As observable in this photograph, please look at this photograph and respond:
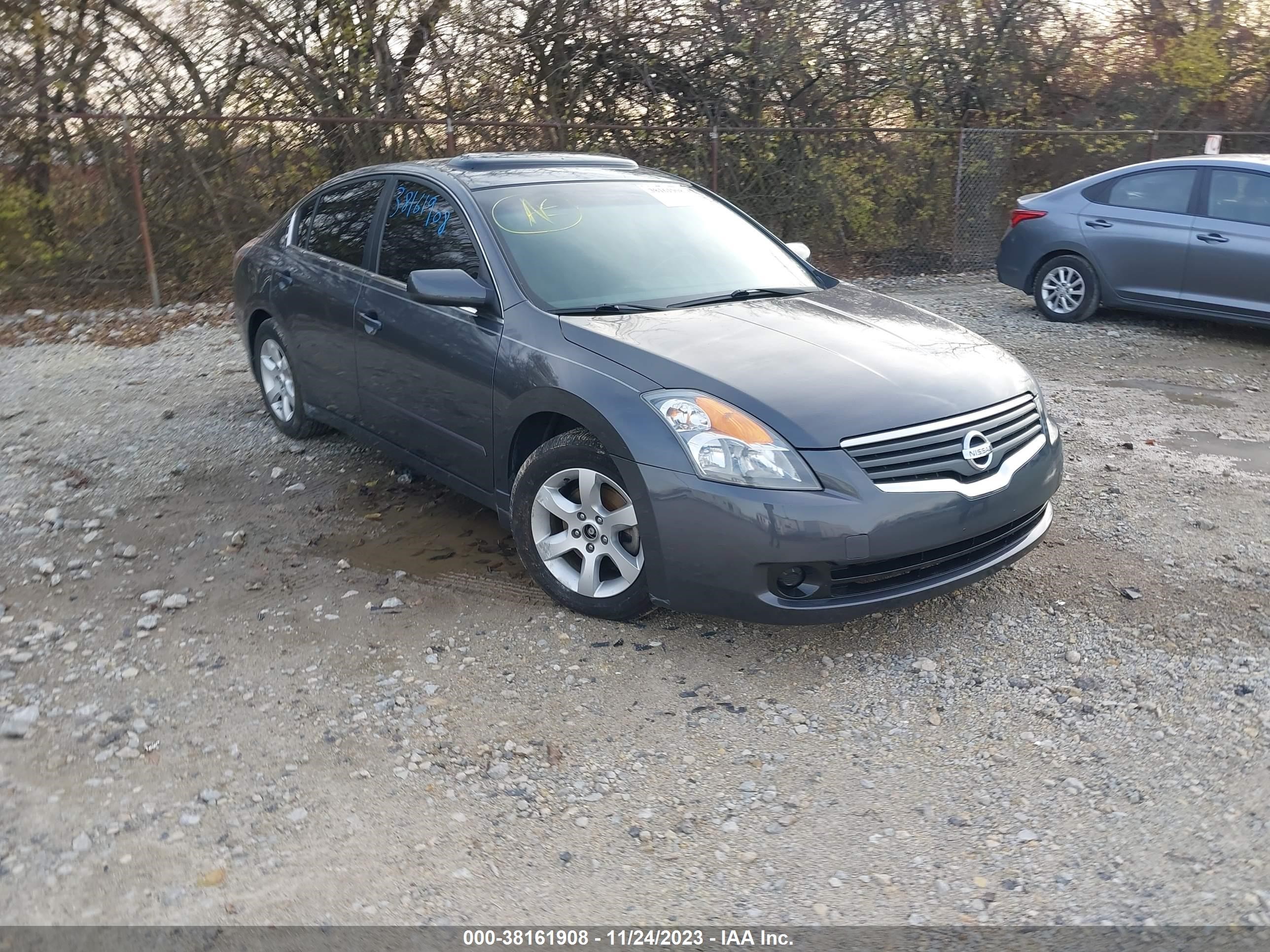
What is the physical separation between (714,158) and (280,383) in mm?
7401

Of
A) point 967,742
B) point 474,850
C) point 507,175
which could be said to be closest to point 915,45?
point 507,175

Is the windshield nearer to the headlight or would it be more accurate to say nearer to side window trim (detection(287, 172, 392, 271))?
side window trim (detection(287, 172, 392, 271))

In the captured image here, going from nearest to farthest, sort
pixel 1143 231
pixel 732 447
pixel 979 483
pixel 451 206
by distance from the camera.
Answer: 1. pixel 732 447
2. pixel 979 483
3. pixel 451 206
4. pixel 1143 231

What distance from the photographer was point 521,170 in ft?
16.8

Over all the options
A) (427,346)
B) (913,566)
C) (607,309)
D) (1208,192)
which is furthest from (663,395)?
(1208,192)

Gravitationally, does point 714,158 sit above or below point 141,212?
above

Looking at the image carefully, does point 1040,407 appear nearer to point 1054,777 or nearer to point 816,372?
point 816,372

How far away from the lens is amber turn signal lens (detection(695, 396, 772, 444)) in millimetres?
3582

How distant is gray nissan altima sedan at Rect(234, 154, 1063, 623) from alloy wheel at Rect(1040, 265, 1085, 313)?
17.2ft

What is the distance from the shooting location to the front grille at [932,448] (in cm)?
356

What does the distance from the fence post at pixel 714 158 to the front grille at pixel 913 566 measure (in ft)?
29.5

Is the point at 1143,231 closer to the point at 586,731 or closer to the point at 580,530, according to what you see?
the point at 580,530

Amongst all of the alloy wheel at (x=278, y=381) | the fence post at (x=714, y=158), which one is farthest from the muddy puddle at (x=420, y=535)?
the fence post at (x=714, y=158)

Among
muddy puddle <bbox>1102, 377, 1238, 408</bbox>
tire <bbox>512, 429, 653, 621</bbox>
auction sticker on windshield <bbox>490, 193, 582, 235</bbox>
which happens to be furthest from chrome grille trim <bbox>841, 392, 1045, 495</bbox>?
muddy puddle <bbox>1102, 377, 1238, 408</bbox>
